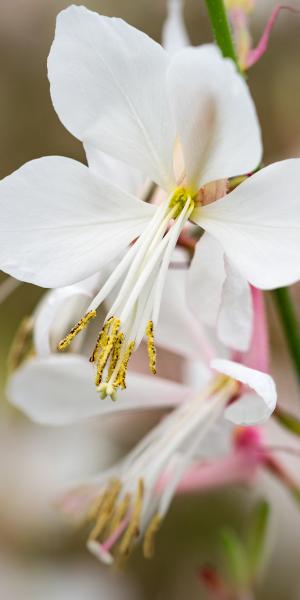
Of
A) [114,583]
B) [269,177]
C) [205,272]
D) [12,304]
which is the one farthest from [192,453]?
[12,304]

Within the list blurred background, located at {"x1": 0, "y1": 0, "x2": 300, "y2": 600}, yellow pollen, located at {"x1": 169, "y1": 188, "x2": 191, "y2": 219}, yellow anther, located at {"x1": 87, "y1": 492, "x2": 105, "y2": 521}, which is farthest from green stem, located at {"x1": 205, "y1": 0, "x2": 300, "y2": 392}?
blurred background, located at {"x1": 0, "y1": 0, "x2": 300, "y2": 600}

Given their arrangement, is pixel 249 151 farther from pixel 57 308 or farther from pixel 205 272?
pixel 57 308

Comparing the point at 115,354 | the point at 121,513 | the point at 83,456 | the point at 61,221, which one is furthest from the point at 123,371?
the point at 83,456

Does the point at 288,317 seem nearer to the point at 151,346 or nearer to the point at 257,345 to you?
the point at 257,345

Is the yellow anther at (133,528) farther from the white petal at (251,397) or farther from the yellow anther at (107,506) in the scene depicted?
the white petal at (251,397)

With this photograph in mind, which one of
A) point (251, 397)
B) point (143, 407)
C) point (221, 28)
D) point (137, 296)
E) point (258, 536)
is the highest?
point (221, 28)

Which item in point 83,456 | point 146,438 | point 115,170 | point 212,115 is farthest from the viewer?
point 83,456

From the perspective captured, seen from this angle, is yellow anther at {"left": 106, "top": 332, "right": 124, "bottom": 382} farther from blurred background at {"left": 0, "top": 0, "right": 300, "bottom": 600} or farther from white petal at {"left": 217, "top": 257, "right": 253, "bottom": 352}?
blurred background at {"left": 0, "top": 0, "right": 300, "bottom": 600}
